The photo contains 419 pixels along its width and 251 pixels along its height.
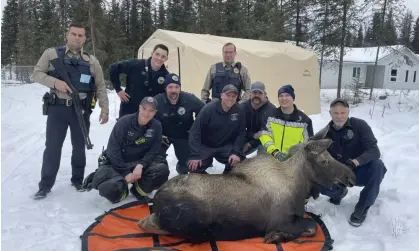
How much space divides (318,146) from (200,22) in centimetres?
2266

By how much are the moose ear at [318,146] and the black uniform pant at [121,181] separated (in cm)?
190

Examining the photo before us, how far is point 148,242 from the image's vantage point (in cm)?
342

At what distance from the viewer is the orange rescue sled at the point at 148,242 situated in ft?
10.9

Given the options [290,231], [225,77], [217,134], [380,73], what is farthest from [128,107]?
[380,73]

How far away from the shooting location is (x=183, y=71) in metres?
10.8

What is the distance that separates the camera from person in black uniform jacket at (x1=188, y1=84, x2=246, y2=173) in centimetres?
489

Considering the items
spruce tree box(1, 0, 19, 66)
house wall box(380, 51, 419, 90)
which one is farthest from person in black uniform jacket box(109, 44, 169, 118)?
spruce tree box(1, 0, 19, 66)

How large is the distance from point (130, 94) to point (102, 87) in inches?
29.7

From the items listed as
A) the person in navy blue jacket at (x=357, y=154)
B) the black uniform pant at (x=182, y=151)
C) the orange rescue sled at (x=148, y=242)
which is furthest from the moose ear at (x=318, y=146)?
the black uniform pant at (x=182, y=151)

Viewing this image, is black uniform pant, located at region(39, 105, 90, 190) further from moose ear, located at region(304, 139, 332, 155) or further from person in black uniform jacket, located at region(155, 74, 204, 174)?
moose ear, located at region(304, 139, 332, 155)

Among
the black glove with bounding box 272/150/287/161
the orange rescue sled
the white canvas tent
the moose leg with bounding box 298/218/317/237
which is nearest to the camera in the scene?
the orange rescue sled

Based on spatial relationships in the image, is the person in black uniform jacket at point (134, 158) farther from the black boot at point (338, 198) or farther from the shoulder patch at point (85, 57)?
the black boot at point (338, 198)

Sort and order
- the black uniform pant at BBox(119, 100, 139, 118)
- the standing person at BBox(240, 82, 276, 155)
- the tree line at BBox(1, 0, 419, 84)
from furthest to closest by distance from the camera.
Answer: the tree line at BBox(1, 0, 419, 84) → the black uniform pant at BBox(119, 100, 139, 118) → the standing person at BBox(240, 82, 276, 155)

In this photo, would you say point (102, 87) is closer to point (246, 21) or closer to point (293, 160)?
point (293, 160)
